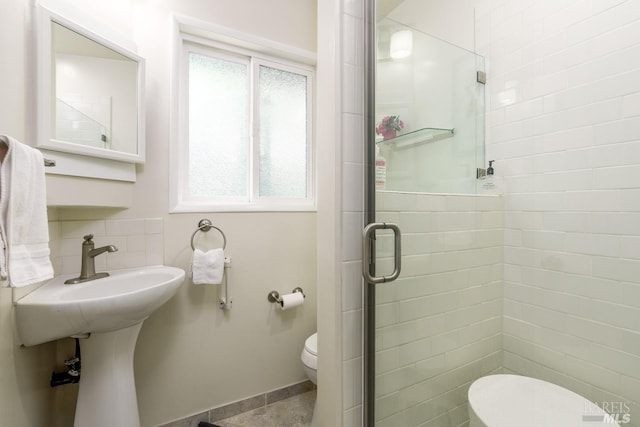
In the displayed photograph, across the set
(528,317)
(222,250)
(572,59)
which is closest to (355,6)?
(572,59)

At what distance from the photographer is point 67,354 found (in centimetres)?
125

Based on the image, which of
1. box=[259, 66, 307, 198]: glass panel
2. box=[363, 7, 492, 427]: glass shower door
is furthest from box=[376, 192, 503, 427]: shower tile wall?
box=[259, 66, 307, 198]: glass panel

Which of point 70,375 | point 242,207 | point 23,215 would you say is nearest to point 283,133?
point 242,207

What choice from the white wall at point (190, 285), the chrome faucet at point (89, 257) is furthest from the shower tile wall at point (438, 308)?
the chrome faucet at point (89, 257)

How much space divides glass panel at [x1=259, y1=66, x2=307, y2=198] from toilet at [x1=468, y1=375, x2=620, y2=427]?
1.43 metres

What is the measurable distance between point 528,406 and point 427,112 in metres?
1.16

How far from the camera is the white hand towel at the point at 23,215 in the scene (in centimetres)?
64

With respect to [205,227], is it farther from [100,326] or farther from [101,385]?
[101,385]

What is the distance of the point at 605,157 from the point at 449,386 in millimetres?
1016

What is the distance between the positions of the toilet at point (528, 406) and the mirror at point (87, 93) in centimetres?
173

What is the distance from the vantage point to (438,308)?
1.07 metres

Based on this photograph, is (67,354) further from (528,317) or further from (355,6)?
(528,317)

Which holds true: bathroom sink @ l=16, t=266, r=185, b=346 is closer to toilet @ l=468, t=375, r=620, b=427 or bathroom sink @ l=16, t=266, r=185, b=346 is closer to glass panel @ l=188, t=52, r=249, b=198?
glass panel @ l=188, t=52, r=249, b=198

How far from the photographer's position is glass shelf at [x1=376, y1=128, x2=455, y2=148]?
0.98 m
